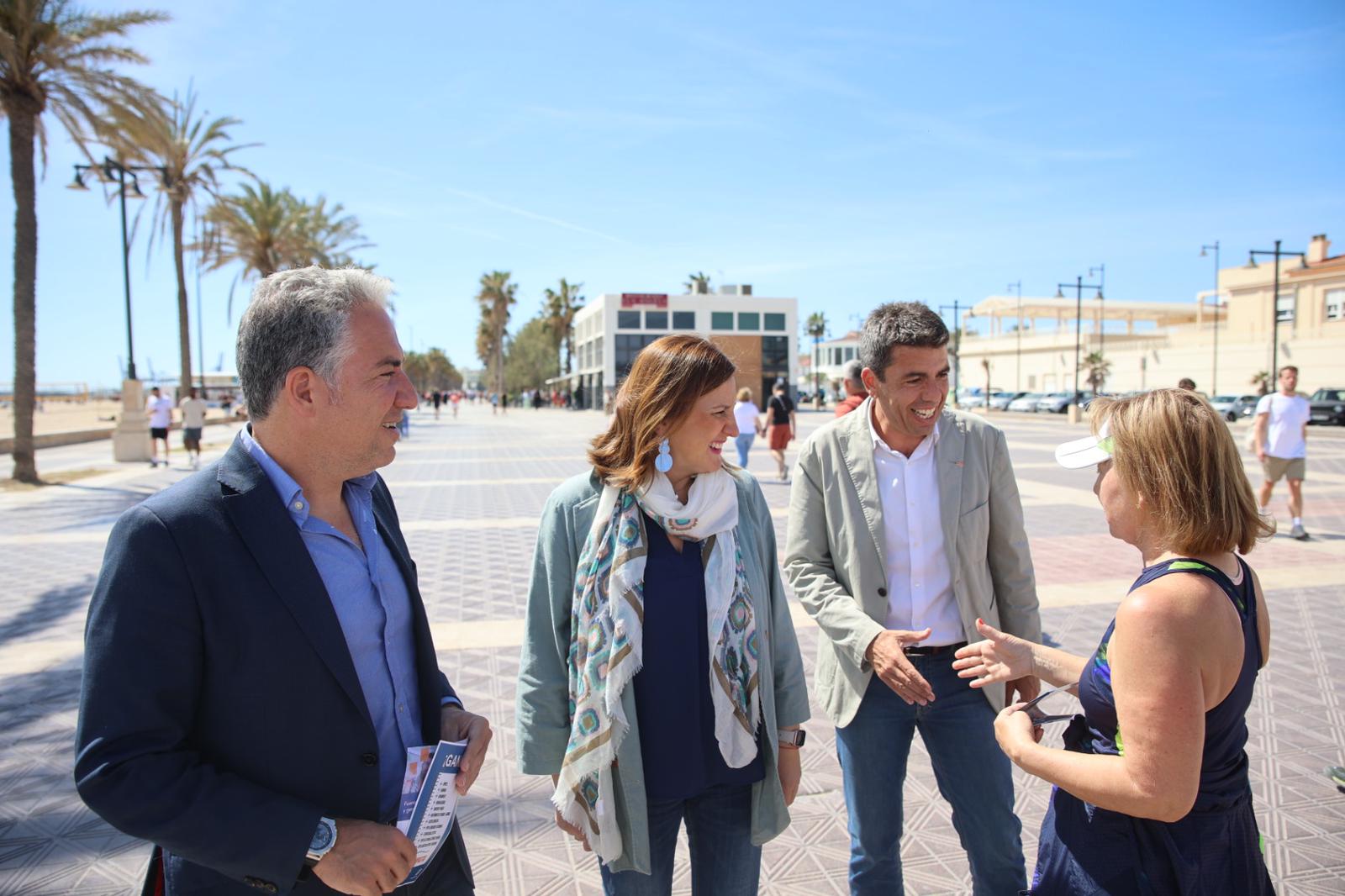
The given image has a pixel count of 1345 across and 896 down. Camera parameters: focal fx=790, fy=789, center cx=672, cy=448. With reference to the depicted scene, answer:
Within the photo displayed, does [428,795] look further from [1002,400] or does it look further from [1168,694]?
[1002,400]

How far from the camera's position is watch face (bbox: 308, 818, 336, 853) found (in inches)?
58.1

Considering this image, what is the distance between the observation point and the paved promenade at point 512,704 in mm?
3166

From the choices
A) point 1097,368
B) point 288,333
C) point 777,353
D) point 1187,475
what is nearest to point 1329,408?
point 1097,368

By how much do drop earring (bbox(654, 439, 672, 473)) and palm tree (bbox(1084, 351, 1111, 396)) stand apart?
6329 cm

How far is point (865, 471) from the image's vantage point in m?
2.62

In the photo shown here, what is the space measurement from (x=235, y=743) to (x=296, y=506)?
0.46 meters

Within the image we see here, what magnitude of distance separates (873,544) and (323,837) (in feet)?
5.77

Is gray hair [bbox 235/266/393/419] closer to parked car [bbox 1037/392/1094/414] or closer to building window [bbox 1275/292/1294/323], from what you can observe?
parked car [bbox 1037/392/1094/414]

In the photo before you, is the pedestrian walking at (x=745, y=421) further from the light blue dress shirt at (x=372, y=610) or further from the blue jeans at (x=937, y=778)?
the light blue dress shirt at (x=372, y=610)

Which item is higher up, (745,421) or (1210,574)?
(1210,574)

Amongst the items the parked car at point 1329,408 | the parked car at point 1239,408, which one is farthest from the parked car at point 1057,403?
the parked car at point 1329,408

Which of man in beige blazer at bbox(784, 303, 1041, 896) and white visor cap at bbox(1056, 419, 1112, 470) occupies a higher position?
white visor cap at bbox(1056, 419, 1112, 470)

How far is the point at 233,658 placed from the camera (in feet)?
4.83

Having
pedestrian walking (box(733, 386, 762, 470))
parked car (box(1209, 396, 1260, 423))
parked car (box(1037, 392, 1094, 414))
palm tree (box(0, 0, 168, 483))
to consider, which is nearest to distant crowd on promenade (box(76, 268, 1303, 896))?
pedestrian walking (box(733, 386, 762, 470))
